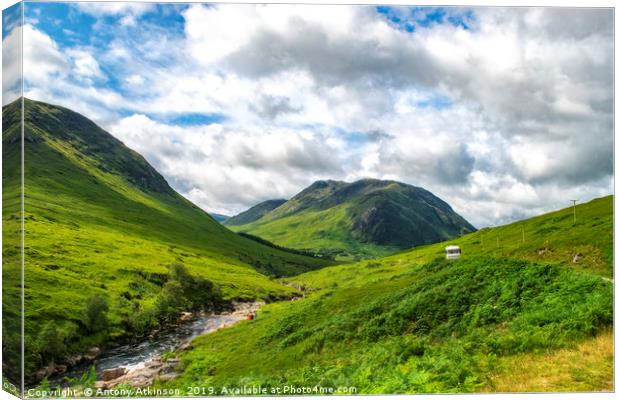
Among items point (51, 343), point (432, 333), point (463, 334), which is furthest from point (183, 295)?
point (463, 334)

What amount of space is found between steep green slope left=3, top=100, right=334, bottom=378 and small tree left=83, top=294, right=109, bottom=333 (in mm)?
591

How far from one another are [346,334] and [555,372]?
1103 centimetres

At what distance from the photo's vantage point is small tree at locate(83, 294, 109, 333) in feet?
140

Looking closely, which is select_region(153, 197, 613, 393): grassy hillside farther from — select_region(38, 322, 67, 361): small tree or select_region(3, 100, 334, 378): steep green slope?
select_region(3, 100, 334, 378): steep green slope

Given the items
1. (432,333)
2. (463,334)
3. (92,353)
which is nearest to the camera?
(463,334)

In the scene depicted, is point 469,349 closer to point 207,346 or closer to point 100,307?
point 207,346

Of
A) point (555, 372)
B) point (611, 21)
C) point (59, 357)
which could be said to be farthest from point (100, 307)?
point (611, 21)

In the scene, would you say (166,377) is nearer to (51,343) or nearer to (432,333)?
(51,343)

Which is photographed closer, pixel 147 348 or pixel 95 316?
pixel 147 348

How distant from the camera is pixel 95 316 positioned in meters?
43.8

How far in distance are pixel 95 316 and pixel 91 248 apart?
147 feet

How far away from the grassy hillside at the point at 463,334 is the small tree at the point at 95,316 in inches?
716

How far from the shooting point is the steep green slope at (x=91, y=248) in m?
40.2

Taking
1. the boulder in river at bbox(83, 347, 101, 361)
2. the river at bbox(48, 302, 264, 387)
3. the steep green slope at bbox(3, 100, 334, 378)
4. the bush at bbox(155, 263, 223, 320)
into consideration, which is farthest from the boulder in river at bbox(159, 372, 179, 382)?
the bush at bbox(155, 263, 223, 320)
